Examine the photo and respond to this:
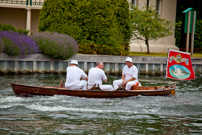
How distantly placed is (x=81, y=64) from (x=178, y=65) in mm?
9320

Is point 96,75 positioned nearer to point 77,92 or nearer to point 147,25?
point 77,92

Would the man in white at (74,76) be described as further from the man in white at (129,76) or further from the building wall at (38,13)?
the building wall at (38,13)

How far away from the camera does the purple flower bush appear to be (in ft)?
75.9

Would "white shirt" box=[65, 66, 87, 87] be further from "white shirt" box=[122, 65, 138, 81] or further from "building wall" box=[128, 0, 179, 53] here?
"building wall" box=[128, 0, 179, 53]

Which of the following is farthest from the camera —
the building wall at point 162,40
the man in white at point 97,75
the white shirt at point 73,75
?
the building wall at point 162,40

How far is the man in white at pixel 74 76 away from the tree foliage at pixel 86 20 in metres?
11.9

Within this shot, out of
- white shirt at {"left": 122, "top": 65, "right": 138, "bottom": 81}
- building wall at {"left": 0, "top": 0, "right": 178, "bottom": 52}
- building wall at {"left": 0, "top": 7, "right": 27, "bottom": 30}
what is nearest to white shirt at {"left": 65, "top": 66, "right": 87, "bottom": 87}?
white shirt at {"left": 122, "top": 65, "right": 138, "bottom": 81}

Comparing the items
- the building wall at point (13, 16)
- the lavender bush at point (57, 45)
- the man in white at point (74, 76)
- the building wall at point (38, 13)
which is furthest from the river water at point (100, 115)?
→ the building wall at point (13, 16)

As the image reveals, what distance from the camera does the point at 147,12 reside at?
3045 centimetres

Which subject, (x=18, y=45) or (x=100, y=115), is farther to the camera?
(x=18, y=45)

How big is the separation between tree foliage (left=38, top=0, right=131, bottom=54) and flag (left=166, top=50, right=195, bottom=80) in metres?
9.93

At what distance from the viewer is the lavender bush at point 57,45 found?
24406mm

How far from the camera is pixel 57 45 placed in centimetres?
2441

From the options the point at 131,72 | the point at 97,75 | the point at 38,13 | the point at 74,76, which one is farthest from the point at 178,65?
the point at 38,13
